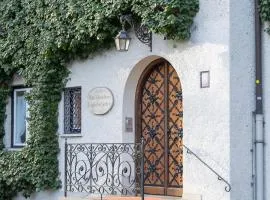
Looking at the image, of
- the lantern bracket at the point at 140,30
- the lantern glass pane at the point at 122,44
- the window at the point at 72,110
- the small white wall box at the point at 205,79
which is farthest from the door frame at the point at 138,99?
the small white wall box at the point at 205,79

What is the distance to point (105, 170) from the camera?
10875mm

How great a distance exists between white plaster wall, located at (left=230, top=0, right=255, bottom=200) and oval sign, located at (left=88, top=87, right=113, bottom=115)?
258 cm

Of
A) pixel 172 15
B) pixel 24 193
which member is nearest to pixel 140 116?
pixel 172 15

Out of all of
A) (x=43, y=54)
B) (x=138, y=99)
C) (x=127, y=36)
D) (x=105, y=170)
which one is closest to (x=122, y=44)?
(x=127, y=36)

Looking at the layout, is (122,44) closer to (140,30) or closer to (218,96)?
(140,30)

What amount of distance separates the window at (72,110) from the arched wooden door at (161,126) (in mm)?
1370

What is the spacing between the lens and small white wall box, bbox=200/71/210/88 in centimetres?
941

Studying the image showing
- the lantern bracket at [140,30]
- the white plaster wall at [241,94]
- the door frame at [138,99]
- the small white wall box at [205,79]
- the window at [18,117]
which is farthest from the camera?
the window at [18,117]

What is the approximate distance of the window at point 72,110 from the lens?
1166cm

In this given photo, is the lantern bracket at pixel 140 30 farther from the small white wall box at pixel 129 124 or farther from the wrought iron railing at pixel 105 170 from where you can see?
the wrought iron railing at pixel 105 170

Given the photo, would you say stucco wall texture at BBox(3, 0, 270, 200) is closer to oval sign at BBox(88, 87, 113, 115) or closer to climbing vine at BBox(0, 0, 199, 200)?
climbing vine at BBox(0, 0, 199, 200)

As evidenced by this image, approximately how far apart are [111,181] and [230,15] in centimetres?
354

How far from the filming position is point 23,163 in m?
12.0

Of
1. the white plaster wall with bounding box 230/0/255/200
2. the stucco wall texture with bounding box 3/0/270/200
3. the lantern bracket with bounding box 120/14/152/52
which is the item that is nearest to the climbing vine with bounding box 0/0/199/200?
the lantern bracket with bounding box 120/14/152/52
